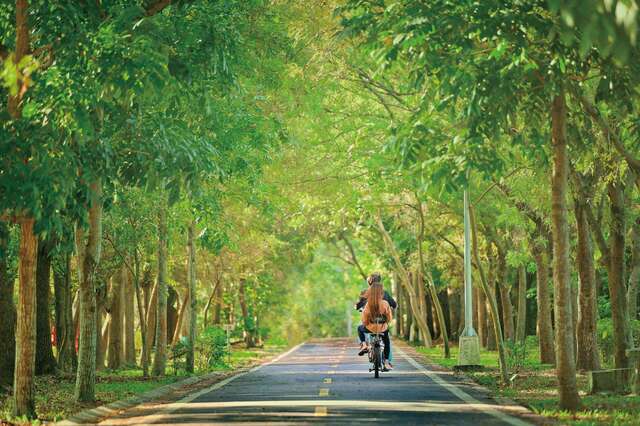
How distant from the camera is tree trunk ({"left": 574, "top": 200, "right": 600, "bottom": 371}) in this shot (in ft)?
72.8

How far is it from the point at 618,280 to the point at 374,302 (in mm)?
5092

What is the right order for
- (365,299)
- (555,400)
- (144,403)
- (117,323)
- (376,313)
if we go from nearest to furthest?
(555,400)
(144,403)
(376,313)
(365,299)
(117,323)

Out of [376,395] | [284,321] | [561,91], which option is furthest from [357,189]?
[284,321]

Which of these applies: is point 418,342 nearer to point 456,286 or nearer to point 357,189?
point 456,286

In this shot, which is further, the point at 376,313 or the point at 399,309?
the point at 399,309

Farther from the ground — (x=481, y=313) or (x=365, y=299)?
(x=365, y=299)

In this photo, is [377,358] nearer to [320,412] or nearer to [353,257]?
[320,412]

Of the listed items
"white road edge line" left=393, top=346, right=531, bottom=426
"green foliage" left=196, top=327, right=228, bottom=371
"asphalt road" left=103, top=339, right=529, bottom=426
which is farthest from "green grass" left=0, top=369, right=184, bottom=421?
"white road edge line" left=393, top=346, right=531, bottom=426

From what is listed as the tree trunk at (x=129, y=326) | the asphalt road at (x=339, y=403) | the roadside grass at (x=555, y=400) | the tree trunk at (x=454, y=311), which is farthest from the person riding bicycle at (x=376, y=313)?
the tree trunk at (x=454, y=311)

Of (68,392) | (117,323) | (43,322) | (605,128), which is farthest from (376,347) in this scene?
(117,323)

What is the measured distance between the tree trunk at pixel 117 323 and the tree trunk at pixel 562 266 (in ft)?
74.8

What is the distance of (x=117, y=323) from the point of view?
36281mm

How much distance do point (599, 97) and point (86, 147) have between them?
6766 millimetres

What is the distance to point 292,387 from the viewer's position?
2077cm
